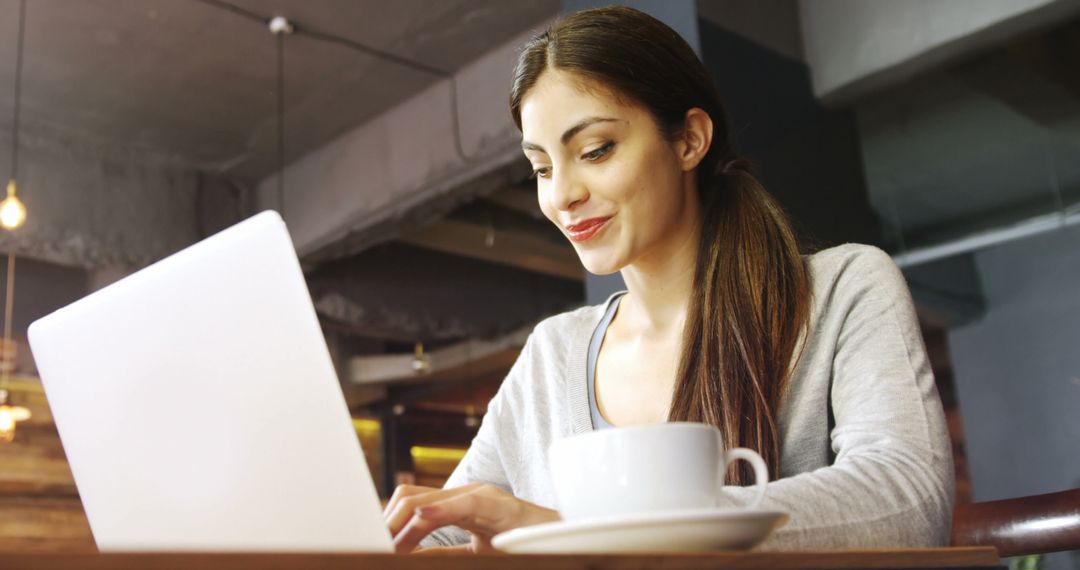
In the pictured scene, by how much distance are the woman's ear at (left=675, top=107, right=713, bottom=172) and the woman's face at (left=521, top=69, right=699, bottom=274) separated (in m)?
0.06

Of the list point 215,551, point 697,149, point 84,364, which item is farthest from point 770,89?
point 215,551

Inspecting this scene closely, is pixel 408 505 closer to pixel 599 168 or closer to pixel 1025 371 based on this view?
pixel 599 168

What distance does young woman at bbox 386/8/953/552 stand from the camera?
3.59 feet

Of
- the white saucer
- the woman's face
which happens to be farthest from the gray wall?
the white saucer

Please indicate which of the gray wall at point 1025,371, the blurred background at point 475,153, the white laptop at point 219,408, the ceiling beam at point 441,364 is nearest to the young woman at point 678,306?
the white laptop at point 219,408

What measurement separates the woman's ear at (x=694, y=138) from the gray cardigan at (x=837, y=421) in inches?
9.9

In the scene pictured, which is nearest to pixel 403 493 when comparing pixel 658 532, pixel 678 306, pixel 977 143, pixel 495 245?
pixel 658 532

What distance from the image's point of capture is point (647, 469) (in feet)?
1.98

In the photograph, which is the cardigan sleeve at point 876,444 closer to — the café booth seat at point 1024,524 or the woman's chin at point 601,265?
the café booth seat at point 1024,524

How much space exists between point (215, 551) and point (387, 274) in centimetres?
616

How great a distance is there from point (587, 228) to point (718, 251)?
0.57 feet

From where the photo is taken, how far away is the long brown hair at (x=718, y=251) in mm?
1170

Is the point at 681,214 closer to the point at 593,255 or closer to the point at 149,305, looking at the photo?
the point at 593,255

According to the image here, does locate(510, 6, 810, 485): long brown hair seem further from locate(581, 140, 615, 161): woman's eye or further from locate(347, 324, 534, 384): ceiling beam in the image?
locate(347, 324, 534, 384): ceiling beam
